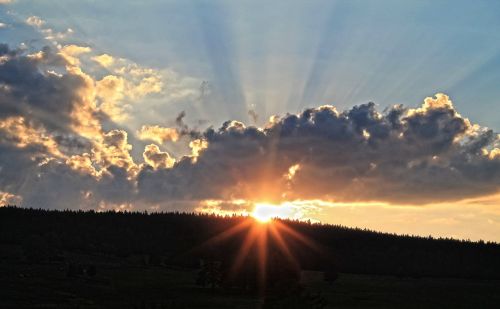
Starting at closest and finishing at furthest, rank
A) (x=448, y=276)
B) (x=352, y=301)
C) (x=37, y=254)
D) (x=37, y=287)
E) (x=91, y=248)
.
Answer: (x=37, y=287)
(x=352, y=301)
(x=37, y=254)
(x=91, y=248)
(x=448, y=276)

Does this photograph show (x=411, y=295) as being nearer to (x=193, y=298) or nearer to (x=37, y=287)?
(x=193, y=298)

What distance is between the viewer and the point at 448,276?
602 ft

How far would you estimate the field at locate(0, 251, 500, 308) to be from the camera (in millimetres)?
78625

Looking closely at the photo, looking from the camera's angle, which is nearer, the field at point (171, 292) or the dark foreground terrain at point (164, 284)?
the field at point (171, 292)

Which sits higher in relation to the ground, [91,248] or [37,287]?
[91,248]

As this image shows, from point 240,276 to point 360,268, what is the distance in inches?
3495

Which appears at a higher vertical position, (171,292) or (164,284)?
(164,284)

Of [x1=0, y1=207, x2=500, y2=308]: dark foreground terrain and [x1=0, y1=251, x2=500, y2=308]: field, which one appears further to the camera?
[x1=0, y1=207, x2=500, y2=308]: dark foreground terrain

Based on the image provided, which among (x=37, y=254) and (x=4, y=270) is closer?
(x=4, y=270)

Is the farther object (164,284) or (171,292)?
(164,284)

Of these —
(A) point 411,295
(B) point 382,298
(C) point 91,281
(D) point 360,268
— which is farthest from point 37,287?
(D) point 360,268

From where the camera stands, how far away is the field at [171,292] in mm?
78625

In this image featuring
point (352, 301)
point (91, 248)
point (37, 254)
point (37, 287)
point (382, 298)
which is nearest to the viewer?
point (37, 287)

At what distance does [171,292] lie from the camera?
99875 millimetres
